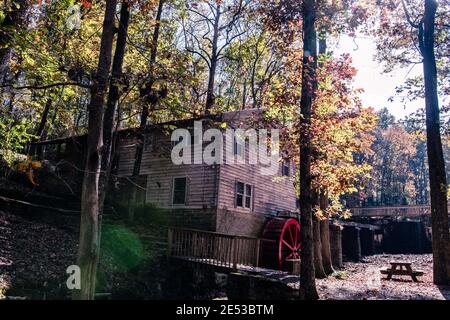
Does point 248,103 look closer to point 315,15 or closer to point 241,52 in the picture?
point 241,52

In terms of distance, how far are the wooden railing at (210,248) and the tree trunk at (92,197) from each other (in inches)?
316

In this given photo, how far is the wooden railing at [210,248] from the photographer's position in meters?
14.4

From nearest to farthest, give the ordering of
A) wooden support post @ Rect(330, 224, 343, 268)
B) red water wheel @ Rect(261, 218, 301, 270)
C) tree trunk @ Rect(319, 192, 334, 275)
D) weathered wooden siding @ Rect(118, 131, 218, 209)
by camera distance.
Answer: tree trunk @ Rect(319, 192, 334, 275) → weathered wooden siding @ Rect(118, 131, 218, 209) → red water wheel @ Rect(261, 218, 301, 270) → wooden support post @ Rect(330, 224, 343, 268)

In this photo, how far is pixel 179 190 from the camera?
19438 mm

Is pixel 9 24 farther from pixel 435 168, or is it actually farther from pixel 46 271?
pixel 435 168

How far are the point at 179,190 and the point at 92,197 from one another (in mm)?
12887

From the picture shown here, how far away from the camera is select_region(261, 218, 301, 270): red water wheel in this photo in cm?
1877

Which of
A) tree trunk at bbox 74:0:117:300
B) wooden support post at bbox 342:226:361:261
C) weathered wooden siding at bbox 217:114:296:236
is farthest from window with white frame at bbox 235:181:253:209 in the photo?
tree trunk at bbox 74:0:117:300

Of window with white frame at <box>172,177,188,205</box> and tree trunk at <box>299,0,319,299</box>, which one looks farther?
window with white frame at <box>172,177,188,205</box>

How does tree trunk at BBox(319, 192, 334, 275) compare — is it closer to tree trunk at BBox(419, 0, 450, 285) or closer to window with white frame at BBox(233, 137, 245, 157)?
tree trunk at BBox(419, 0, 450, 285)

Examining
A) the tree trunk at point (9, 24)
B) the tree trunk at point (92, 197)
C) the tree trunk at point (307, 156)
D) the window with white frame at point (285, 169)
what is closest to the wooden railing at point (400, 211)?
the window with white frame at point (285, 169)

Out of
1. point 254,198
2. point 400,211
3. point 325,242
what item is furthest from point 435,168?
point 400,211

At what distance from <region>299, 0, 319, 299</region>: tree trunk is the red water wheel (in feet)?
29.4

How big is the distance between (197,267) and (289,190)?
41.3 feet
